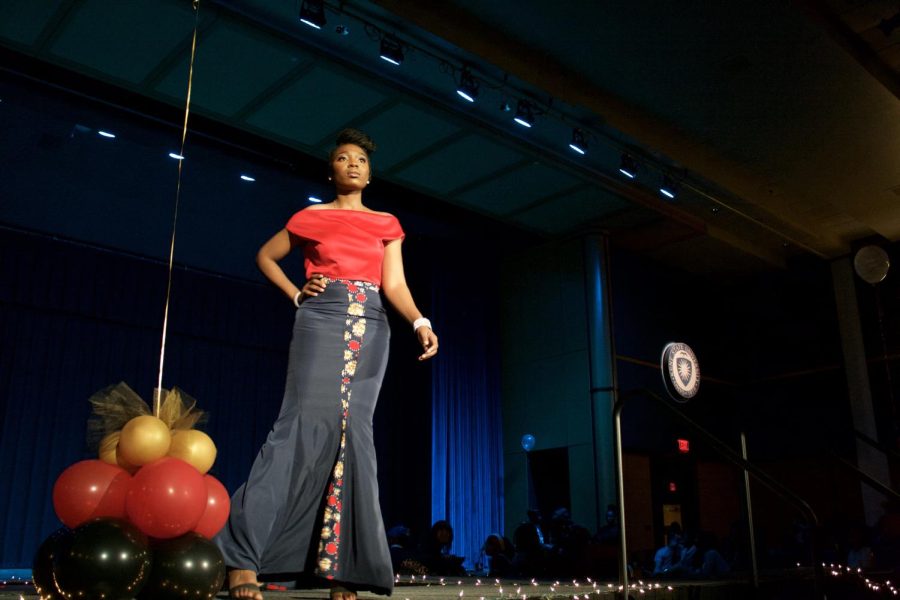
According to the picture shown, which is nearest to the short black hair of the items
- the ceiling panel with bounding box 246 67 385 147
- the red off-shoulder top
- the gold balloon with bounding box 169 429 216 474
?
the red off-shoulder top

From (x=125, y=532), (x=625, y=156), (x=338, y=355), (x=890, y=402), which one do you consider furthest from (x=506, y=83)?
(x=890, y=402)

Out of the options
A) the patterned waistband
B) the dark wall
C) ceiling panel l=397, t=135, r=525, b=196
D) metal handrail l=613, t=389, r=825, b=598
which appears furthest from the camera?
the dark wall

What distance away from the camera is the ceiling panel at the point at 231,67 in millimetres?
5805

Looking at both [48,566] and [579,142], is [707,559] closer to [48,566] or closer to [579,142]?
[579,142]

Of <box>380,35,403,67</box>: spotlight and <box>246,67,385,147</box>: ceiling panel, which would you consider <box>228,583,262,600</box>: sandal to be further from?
<box>246,67,385,147</box>: ceiling panel

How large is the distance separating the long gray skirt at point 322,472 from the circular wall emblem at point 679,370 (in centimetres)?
564

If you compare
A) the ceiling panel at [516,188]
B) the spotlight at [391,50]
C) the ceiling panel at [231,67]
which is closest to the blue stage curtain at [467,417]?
the ceiling panel at [516,188]

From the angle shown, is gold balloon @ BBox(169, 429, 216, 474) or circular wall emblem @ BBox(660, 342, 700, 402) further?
circular wall emblem @ BBox(660, 342, 700, 402)

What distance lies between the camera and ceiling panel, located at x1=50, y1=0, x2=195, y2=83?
546cm

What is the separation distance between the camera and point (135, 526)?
1749 mm

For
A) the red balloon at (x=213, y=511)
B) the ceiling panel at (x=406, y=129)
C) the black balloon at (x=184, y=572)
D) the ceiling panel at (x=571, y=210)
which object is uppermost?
the ceiling panel at (x=571, y=210)

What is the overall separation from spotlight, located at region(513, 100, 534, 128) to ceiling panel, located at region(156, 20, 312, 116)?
6.29ft

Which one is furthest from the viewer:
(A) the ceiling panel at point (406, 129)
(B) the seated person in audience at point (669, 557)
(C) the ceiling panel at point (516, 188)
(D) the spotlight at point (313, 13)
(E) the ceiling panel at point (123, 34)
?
(C) the ceiling panel at point (516, 188)

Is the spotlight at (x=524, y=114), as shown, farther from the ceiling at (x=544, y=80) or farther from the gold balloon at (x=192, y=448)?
the gold balloon at (x=192, y=448)
